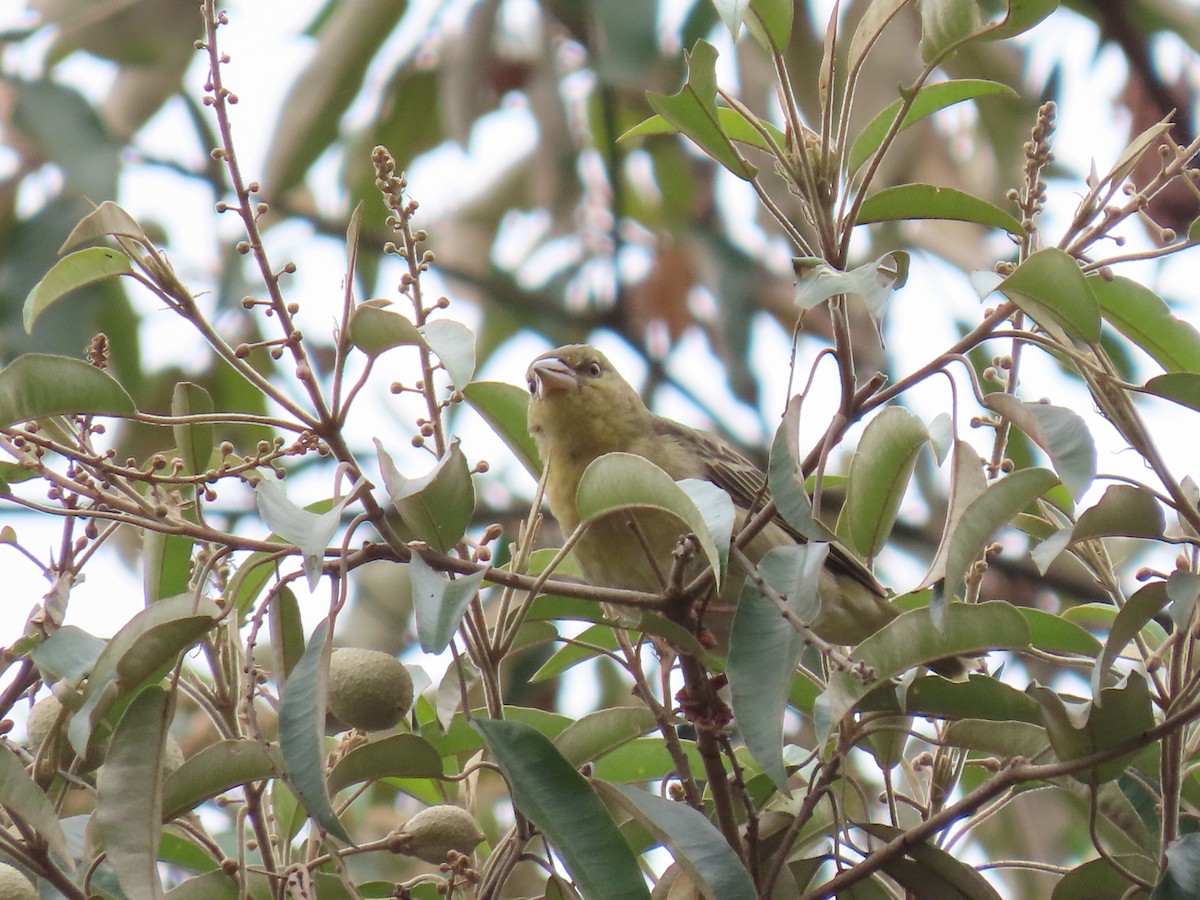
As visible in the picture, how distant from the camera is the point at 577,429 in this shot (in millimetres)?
4133

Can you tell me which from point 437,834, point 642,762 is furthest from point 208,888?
point 642,762

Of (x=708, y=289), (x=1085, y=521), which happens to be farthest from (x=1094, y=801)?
(x=708, y=289)

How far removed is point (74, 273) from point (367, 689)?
29.0 inches

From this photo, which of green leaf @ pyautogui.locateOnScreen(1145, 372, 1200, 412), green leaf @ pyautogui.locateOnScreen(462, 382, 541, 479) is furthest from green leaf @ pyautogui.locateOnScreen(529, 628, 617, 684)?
green leaf @ pyautogui.locateOnScreen(1145, 372, 1200, 412)

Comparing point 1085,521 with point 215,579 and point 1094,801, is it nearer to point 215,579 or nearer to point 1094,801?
point 1094,801

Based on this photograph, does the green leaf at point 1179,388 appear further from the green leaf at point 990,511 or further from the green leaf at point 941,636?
the green leaf at point 941,636

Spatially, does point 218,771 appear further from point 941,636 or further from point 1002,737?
point 1002,737

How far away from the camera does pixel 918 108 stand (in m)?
2.30

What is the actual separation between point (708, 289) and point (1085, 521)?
578 centimetres

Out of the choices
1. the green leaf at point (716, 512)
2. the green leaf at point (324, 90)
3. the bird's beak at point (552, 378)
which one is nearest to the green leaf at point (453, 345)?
the green leaf at point (716, 512)

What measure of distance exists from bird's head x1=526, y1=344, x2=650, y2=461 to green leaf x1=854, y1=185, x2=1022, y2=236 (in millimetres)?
1986

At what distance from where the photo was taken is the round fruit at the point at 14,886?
2.02m

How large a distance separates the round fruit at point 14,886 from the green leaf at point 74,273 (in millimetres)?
778

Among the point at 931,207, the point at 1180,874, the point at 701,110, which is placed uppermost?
the point at 701,110
